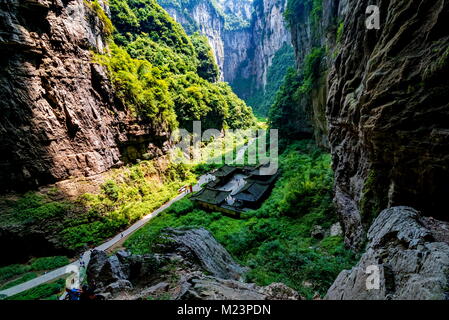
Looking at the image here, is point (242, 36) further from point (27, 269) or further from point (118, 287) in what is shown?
point (118, 287)

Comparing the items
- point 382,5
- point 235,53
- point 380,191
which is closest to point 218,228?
point 380,191

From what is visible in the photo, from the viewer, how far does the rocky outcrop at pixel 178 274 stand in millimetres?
5195

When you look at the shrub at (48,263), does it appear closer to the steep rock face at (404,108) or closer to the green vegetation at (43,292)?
the green vegetation at (43,292)

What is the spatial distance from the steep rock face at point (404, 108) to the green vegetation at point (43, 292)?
48.7 ft

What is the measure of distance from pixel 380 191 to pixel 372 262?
10.4 ft

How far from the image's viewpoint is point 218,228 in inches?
637

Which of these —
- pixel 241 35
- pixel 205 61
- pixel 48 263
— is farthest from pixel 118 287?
pixel 241 35

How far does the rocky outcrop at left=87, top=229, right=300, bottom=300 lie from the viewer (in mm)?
5195

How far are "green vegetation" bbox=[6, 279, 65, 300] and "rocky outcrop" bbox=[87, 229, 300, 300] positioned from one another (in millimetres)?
5359

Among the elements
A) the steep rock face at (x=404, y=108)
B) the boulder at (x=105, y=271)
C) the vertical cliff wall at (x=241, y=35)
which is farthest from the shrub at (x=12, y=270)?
the vertical cliff wall at (x=241, y=35)

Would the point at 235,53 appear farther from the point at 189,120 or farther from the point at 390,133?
the point at 390,133

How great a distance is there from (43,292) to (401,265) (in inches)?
593

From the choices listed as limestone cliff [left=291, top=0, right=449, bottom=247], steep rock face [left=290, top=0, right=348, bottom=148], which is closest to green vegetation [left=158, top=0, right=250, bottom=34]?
steep rock face [left=290, top=0, right=348, bottom=148]

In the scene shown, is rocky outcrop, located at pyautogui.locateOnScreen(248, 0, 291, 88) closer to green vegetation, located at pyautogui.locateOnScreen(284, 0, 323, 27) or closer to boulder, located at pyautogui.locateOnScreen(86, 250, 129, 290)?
green vegetation, located at pyautogui.locateOnScreen(284, 0, 323, 27)
